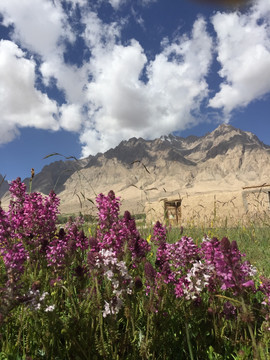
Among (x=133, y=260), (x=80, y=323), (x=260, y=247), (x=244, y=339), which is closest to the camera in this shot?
(x=80, y=323)

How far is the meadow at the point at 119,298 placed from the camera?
1990 millimetres

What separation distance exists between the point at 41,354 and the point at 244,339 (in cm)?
189

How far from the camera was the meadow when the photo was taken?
78.4 inches

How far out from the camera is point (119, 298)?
7.02 ft

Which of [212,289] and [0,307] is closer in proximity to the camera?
[0,307]

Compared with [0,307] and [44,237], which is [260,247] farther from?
[0,307]

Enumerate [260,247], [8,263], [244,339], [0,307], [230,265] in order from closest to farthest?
[0,307]
[230,265]
[8,263]
[244,339]
[260,247]

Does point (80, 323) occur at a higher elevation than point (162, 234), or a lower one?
lower

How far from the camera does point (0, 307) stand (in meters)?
1.75

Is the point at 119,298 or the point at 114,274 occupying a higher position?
the point at 114,274

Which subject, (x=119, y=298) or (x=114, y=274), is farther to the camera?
(x=119, y=298)

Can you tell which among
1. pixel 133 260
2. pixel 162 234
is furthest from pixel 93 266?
pixel 162 234

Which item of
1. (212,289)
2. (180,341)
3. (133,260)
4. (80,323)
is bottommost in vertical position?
(180,341)

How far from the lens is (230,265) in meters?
1.89
